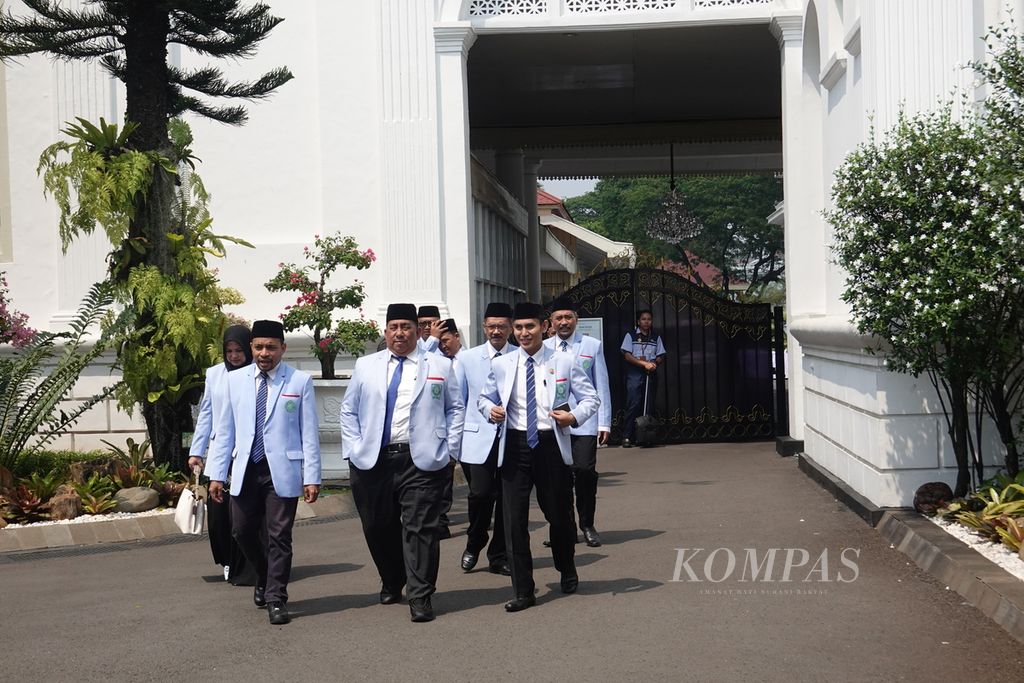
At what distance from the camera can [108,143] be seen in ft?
40.2

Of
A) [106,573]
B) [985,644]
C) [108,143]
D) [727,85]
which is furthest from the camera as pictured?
[727,85]

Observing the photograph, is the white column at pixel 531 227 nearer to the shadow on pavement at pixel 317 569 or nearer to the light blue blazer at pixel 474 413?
the light blue blazer at pixel 474 413

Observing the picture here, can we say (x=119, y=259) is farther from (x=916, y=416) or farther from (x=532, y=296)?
(x=532, y=296)

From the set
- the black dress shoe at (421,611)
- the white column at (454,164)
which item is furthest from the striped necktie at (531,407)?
the white column at (454,164)

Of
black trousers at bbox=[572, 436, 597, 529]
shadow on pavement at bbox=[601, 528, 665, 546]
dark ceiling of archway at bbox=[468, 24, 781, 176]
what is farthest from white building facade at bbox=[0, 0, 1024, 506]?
black trousers at bbox=[572, 436, 597, 529]

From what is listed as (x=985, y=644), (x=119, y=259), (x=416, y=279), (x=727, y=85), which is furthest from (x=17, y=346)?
(x=727, y=85)

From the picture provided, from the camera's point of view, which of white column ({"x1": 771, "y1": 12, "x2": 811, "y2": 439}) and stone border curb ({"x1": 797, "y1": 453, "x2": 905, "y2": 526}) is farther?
white column ({"x1": 771, "y1": 12, "x2": 811, "y2": 439})

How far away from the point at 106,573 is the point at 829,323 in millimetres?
6605

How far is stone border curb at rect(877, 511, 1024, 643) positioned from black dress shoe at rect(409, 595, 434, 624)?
2971 mm

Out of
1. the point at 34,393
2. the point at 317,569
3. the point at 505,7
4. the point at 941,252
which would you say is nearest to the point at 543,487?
the point at 317,569

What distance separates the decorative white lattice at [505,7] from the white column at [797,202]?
9.17 feet

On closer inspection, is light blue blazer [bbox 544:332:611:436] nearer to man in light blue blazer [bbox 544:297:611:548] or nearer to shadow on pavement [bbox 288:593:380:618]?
man in light blue blazer [bbox 544:297:611:548]

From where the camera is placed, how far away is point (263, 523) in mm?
8047

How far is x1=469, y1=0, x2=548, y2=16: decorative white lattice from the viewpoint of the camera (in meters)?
16.2
